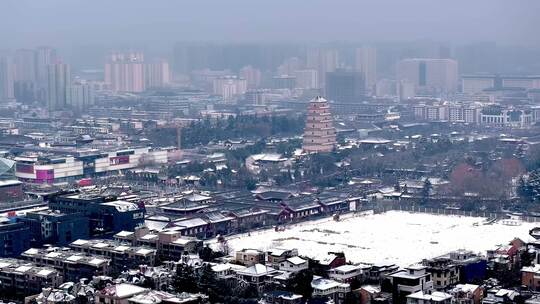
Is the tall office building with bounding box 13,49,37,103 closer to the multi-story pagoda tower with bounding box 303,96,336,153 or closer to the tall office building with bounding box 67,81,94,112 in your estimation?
the tall office building with bounding box 67,81,94,112

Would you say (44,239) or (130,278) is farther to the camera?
A: (44,239)

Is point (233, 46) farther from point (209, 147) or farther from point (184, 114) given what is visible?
point (209, 147)

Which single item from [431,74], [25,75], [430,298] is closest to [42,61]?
[25,75]

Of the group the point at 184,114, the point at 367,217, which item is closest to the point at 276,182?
the point at 367,217

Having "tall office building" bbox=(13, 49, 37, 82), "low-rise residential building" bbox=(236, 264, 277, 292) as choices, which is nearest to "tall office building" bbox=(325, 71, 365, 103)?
"tall office building" bbox=(13, 49, 37, 82)

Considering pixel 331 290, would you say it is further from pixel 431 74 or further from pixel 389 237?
pixel 431 74
